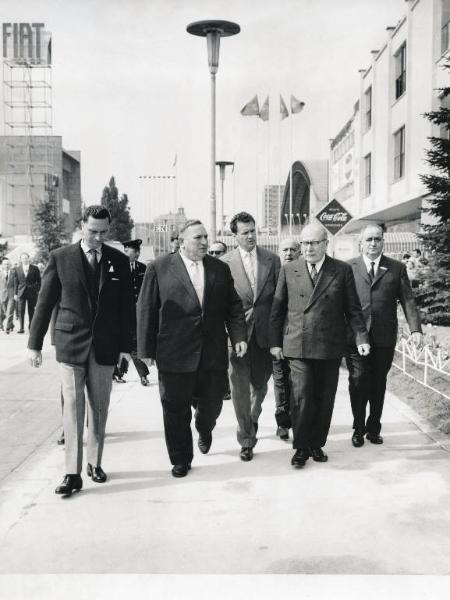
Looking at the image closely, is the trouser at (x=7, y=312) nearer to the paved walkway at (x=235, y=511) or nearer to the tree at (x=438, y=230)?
the tree at (x=438, y=230)

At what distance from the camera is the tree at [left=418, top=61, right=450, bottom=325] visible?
10.9 meters

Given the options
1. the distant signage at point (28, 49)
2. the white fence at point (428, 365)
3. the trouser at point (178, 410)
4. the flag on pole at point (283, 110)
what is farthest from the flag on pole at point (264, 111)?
the distant signage at point (28, 49)

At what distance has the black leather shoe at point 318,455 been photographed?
5.67 meters

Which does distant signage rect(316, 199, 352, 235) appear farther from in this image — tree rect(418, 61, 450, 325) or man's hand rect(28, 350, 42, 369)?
man's hand rect(28, 350, 42, 369)

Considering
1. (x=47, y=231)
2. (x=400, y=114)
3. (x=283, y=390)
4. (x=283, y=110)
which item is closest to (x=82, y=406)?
(x=283, y=390)

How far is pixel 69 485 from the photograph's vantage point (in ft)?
16.0

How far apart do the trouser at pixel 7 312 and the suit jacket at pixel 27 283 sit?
1.44 feet

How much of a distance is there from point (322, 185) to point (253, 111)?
181 ft

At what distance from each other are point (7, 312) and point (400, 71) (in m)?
19.7

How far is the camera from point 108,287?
5105 millimetres

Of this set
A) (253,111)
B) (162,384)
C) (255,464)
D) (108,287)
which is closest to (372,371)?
(255,464)

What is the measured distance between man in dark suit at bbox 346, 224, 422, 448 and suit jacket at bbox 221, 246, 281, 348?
746 mm

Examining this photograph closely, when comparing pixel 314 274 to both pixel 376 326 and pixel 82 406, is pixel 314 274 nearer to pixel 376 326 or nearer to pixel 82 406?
pixel 376 326

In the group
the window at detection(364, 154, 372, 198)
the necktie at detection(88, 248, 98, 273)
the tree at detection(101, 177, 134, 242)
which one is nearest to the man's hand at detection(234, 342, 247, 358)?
the necktie at detection(88, 248, 98, 273)
